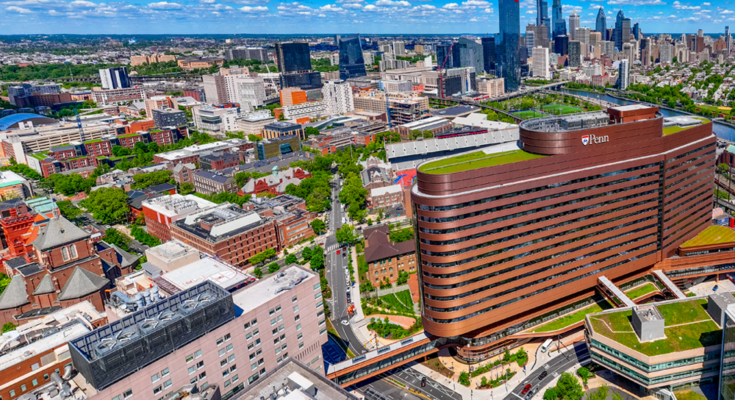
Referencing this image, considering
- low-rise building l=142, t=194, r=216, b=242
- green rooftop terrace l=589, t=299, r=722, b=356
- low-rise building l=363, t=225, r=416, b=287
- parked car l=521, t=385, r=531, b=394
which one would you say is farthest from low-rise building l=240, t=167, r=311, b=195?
green rooftop terrace l=589, t=299, r=722, b=356

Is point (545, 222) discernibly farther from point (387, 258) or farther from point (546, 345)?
point (387, 258)

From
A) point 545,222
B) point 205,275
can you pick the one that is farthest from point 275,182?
point 545,222

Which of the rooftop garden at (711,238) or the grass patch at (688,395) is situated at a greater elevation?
the rooftop garden at (711,238)

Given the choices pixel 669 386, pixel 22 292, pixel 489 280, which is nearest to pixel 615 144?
pixel 489 280

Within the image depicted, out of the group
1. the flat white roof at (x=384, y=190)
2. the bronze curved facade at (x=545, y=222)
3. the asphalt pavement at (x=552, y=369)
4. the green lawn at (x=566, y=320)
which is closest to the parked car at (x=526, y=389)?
the asphalt pavement at (x=552, y=369)

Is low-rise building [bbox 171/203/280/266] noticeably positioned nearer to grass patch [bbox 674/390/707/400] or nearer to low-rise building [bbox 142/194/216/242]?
low-rise building [bbox 142/194/216/242]

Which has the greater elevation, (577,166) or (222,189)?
(577,166)

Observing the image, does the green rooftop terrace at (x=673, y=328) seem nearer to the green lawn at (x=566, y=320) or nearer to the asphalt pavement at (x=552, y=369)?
the green lawn at (x=566, y=320)

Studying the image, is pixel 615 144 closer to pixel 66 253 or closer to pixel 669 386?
pixel 669 386

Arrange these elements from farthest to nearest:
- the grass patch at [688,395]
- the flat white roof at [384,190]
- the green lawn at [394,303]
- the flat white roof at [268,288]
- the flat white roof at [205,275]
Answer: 1. the flat white roof at [384,190]
2. the green lawn at [394,303]
3. the flat white roof at [205,275]
4. the grass patch at [688,395]
5. the flat white roof at [268,288]
